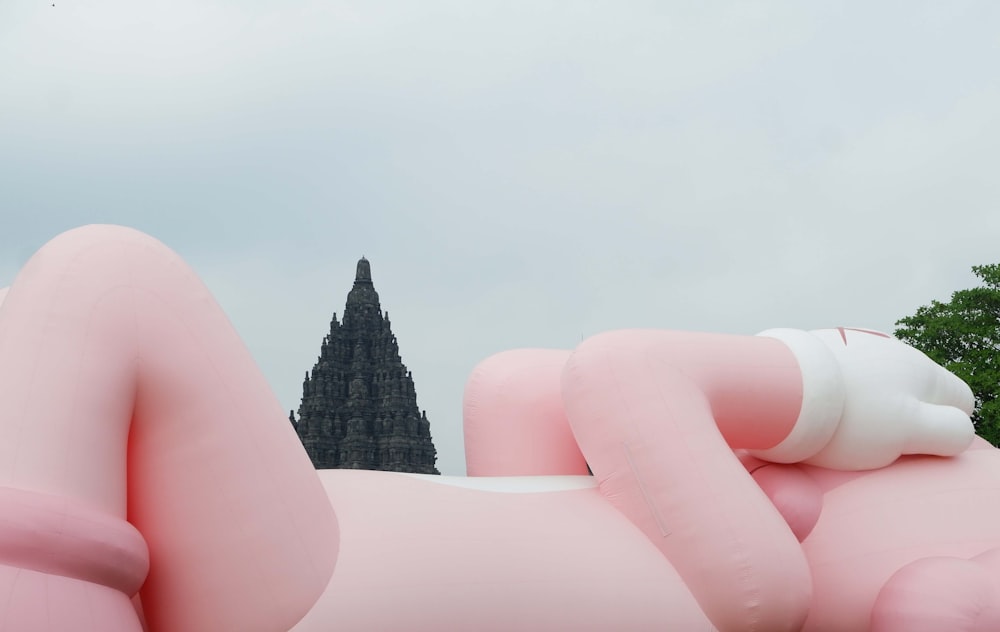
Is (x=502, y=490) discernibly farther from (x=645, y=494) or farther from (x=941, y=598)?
(x=941, y=598)

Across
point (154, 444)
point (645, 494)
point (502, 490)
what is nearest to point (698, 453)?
point (645, 494)

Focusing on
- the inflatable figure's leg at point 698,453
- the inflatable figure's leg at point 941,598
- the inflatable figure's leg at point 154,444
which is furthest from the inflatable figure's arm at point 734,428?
the inflatable figure's leg at point 154,444

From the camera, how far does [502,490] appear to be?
14.1ft

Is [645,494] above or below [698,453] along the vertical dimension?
below

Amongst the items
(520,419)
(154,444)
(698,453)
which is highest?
(154,444)

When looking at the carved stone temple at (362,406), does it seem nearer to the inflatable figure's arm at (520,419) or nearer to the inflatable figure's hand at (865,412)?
the inflatable figure's arm at (520,419)

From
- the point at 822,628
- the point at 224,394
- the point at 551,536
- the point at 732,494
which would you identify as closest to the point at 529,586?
the point at 551,536

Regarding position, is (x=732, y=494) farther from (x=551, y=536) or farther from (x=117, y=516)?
(x=117, y=516)

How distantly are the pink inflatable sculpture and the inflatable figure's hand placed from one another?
14 millimetres

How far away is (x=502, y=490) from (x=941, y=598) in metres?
1.86

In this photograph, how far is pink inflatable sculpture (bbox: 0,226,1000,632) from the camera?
9.90ft

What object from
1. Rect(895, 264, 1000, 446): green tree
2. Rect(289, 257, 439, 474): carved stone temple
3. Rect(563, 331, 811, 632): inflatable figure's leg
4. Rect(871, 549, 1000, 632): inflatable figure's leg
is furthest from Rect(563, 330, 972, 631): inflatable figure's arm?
Rect(289, 257, 439, 474): carved stone temple

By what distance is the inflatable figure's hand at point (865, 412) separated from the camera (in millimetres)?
4816

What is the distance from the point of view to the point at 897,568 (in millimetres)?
4543
